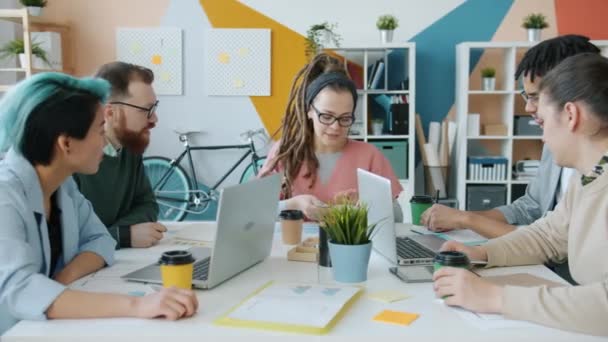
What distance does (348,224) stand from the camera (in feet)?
4.67

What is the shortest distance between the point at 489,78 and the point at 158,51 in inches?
102

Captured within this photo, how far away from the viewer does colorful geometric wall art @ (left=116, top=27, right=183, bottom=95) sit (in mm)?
4715

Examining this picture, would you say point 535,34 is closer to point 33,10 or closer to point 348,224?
point 348,224

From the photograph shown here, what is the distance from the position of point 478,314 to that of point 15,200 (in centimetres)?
103

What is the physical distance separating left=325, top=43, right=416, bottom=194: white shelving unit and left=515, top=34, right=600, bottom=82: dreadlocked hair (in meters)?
2.23

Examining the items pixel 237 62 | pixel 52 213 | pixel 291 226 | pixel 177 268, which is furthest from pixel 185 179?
pixel 177 268

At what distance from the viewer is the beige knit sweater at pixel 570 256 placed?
1.11m

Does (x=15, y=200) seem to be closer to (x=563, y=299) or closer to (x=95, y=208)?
(x=95, y=208)

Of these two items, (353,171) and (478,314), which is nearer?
(478,314)

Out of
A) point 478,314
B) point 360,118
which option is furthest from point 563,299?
point 360,118

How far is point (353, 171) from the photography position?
93.4 inches

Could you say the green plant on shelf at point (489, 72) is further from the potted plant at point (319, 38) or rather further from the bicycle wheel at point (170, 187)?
the bicycle wheel at point (170, 187)

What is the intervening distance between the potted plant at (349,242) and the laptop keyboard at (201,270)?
1.04 ft

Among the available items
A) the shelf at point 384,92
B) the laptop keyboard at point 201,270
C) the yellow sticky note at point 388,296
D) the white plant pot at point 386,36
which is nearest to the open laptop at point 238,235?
the laptop keyboard at point 201,270
